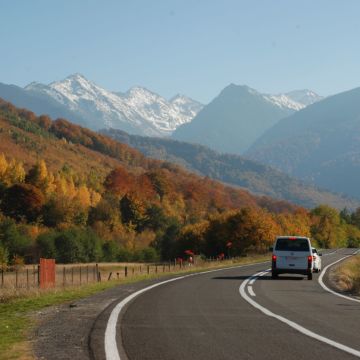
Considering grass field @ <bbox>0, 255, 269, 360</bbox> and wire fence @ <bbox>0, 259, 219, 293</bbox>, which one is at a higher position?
grass field @ <bbox>0, 255, 269, 360</bbox>

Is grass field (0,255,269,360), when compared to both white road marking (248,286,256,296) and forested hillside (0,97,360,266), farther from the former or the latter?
forested hillside (0,97,360,266)

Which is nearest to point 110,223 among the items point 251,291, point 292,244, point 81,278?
point 81,278

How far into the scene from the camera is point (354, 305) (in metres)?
17.4

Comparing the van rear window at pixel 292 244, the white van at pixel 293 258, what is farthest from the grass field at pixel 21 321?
the van rear window at pixel 292 244

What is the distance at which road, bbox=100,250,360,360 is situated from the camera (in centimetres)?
945

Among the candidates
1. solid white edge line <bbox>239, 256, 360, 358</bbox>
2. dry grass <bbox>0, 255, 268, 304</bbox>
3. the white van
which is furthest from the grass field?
the white van

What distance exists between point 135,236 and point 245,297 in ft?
352

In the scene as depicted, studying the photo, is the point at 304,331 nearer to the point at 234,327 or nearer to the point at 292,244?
the point at 234,327

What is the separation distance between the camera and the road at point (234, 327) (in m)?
9.45

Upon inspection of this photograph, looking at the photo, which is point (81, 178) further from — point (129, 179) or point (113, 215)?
point (113, 215)

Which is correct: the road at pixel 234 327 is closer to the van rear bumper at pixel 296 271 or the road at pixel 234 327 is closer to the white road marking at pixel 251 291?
the white road marking at pixel 251 291

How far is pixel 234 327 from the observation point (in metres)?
12.2

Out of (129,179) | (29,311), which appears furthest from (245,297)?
(129,179)

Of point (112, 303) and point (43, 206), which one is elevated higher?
point (43, 206)
